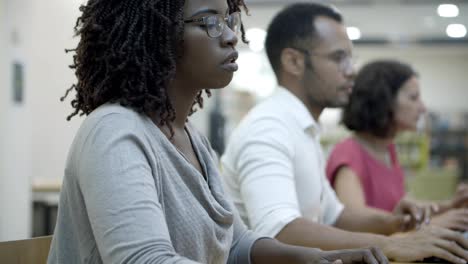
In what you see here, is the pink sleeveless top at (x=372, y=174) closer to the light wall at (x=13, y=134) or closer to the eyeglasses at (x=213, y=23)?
the eyeglasses at (x=213, y=23)

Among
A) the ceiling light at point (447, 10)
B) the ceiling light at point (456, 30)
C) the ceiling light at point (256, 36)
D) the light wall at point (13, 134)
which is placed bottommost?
the light wall at point (13, 134)

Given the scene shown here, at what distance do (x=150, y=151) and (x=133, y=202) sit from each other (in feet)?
0.37

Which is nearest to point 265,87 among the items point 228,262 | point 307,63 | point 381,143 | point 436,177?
point 436,177

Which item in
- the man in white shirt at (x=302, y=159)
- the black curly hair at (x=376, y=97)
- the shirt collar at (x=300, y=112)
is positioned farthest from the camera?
the black curly hair at (x=376, y=97)

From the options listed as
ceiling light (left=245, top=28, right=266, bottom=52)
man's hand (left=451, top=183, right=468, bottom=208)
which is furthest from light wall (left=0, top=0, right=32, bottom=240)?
man's hand (left=451, top=183, right=468, bottom=208)

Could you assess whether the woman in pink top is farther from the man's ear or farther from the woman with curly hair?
the woman with curly hair

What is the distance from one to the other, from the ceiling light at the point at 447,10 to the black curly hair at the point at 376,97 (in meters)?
4.50

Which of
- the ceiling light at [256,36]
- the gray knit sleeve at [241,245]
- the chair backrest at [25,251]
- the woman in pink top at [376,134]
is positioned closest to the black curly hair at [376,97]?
the woman in pink top at [376,134]

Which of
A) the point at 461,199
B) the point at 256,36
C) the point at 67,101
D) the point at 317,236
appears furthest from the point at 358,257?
the point at 256,36

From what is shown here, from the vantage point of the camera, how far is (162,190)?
100 cm

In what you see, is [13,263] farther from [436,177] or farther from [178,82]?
[436,177]

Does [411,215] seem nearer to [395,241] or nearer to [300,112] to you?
[300,112]

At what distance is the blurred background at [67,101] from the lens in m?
4.65

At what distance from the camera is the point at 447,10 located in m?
7.36
